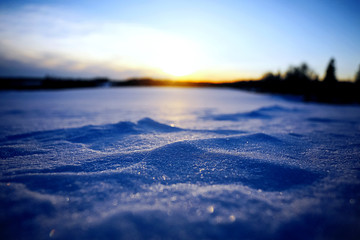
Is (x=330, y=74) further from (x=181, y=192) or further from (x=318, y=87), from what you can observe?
(x=181, y=192)

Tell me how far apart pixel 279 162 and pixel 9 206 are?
2271 millimetres

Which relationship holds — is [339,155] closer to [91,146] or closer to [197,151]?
[197,151]

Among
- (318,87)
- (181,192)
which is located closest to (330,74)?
(318,87)

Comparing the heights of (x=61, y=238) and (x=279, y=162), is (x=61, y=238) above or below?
below

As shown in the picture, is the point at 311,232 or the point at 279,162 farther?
the point at 279,162

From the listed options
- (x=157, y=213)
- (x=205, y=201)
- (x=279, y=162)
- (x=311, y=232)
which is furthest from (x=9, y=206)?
(x=279, y=162)

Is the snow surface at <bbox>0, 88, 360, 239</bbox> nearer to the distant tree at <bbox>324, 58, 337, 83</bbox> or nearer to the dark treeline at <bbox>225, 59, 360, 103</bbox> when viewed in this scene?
the dark treeline at <bbox>225, 59, 360, 103</bbox>

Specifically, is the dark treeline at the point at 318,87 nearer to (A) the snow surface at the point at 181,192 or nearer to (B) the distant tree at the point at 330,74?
(B) the distant tree at the point at 330,74

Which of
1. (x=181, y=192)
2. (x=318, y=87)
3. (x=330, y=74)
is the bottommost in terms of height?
(x=181, y=192)

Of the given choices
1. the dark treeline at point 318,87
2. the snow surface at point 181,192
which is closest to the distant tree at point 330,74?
the dark treeline at point 318,87

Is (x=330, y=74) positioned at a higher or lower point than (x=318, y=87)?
higher

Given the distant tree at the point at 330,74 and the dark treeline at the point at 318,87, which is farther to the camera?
the distant tree at the point at 330,74

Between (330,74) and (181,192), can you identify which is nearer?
(181,192)

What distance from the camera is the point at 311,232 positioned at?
92 centimetres
